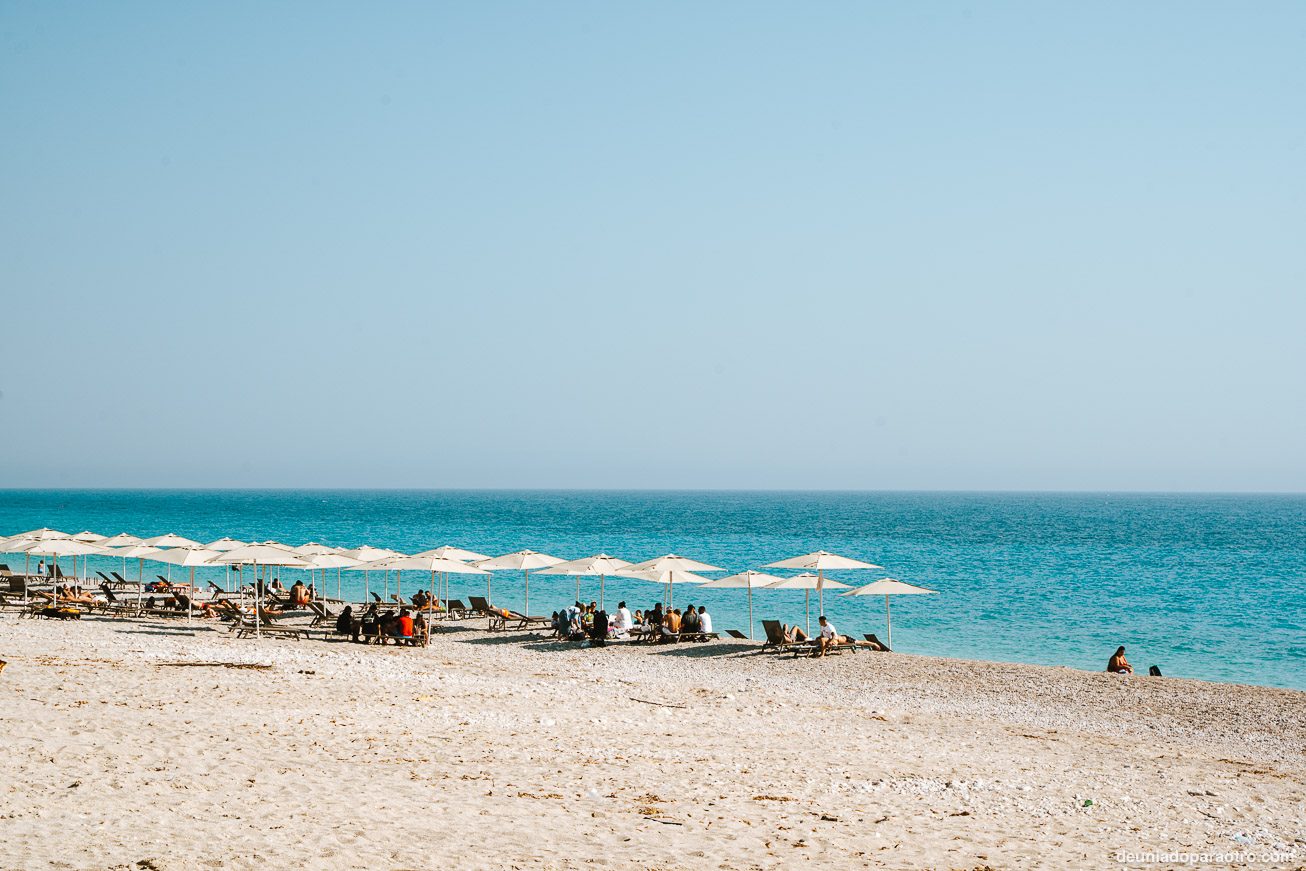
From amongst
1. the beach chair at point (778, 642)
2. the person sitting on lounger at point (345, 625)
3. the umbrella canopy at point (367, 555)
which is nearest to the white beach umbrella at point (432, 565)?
the person sitting on lounger at point (345, 625)

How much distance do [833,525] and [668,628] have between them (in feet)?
280

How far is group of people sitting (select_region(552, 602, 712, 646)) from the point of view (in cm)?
2261

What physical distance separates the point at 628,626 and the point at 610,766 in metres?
12.2

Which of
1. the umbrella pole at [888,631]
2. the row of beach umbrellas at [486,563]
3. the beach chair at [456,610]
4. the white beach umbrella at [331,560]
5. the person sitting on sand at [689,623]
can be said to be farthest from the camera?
the beach chair at [456,610]

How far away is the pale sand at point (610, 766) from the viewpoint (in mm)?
8281

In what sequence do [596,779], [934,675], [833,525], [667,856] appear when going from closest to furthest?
[667,856] → [596,779] → [934,675] → [833,525]

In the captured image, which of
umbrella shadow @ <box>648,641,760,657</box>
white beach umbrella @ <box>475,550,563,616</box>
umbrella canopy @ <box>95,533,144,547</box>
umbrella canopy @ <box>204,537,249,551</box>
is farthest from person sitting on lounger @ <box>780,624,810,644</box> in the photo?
umbrella canopy @ <box>95,533,144,547</box>

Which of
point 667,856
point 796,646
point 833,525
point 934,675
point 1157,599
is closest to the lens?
point 667,856

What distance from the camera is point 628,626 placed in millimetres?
23344

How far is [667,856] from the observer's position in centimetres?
815

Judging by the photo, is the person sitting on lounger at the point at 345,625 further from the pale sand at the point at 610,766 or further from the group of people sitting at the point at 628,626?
the group of people sitting at the point at 628,626

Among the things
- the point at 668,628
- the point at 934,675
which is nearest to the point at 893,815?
the point at 934,675

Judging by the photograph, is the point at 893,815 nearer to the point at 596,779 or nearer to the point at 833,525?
the point at 596,779

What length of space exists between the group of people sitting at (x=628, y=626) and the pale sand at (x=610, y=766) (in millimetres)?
3730
